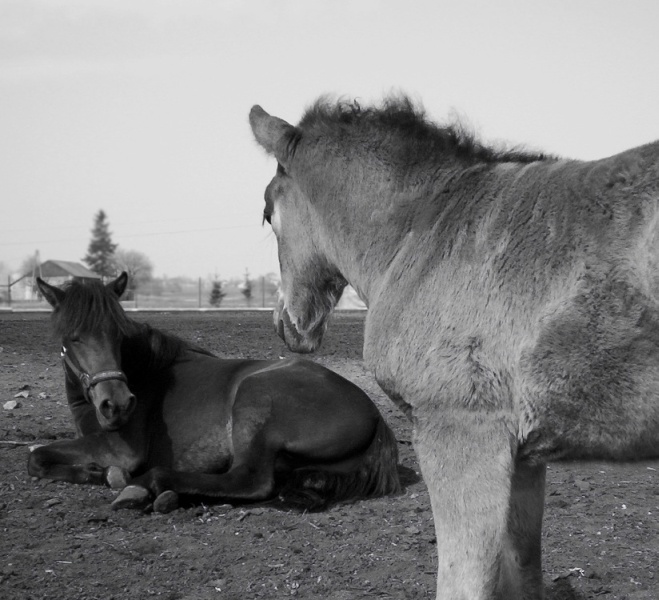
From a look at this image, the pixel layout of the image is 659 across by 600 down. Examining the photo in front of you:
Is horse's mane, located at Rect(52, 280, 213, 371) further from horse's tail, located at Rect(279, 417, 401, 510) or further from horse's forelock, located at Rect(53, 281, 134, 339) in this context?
horse's tail, located at Rect(279, 417, 401, 510)

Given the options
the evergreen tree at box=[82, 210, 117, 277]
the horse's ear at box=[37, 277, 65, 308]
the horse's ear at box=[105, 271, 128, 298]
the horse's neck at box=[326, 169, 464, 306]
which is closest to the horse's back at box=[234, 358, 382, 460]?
the horse's ear at box=[105, 271, 128, 298]

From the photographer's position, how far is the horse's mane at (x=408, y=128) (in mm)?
3627

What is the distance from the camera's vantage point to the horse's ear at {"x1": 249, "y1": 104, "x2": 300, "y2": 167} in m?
4.12

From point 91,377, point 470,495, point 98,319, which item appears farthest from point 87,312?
point 470,495

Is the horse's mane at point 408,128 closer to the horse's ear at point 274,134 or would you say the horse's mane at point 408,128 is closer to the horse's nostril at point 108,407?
Result: the horse's ear at point 274,134

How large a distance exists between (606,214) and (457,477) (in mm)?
1118

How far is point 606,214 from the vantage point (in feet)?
9.30

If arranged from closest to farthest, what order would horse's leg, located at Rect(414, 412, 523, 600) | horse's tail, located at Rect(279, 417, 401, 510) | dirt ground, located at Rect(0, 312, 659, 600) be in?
horse's leg, located at Rect(414, 412, 523, 600) → dirt ground, located at Rect(0, 312, 659, 600) → horse's tail, located at Rect(279, 417, 401, 510)

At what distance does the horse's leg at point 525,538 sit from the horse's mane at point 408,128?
142 cm

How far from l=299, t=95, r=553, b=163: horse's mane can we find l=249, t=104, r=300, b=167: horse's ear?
0.29 feet

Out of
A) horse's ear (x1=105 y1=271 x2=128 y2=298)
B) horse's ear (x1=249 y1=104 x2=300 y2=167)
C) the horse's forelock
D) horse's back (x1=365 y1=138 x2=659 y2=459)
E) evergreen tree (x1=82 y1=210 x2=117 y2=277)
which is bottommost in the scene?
evergreen tree (x1=82 y1=210 x2=117 y2=277)

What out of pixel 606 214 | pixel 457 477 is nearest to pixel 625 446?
pixel 457 477

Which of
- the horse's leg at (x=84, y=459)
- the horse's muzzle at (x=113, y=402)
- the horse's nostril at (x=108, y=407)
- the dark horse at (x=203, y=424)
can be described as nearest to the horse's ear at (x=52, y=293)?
the dark horse at (x=203, y=424)

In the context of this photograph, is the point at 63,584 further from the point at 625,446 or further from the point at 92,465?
the point at 625,446
